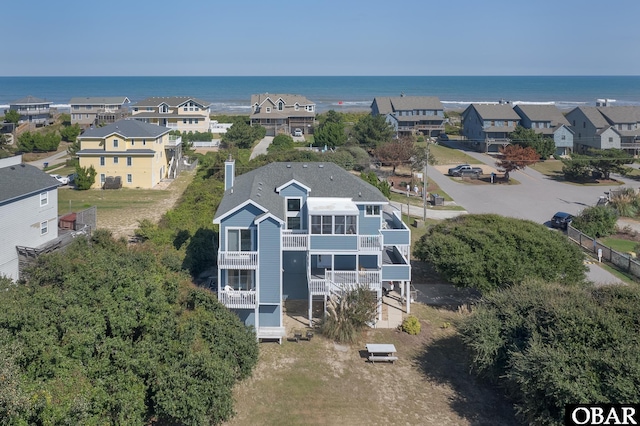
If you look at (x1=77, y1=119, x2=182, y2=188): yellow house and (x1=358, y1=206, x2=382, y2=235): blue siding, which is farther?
(x1=77, y1=119, x2=182, y2=188): yellow house

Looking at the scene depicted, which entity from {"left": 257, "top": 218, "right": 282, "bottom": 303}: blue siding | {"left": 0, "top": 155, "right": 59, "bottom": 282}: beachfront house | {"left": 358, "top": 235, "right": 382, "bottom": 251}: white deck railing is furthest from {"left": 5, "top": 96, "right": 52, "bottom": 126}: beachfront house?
{"left": 358, "top": 235, "right": 382, "bottom": 251}: white deck railing

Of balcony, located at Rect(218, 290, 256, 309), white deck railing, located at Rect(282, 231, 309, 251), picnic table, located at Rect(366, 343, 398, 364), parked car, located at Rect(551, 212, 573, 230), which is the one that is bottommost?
picnic table, located at Rect(366, 343, 398, 364)

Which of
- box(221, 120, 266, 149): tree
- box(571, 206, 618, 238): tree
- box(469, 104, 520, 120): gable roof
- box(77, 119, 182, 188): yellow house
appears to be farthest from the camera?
box(469, 104, 520, 120): gable roof

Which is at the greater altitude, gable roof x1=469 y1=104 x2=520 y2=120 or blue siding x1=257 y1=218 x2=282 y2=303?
gable roof x1=469 y1=104 x2=520 y2=120

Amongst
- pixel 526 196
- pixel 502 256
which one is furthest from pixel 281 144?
pixel 502 256

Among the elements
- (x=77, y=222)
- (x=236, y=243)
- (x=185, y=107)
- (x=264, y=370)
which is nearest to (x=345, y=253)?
(x=236, y=243)

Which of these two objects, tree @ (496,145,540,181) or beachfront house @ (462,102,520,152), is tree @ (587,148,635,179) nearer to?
tree @ (496,145,540,181)
